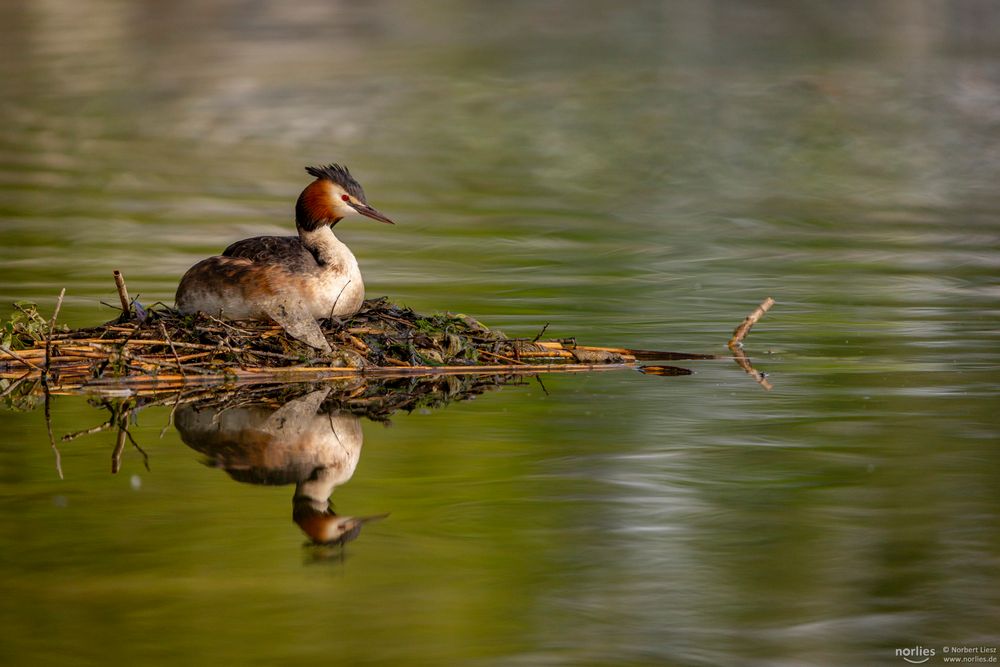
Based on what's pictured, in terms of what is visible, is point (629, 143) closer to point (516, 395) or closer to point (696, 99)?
point (696, 99)

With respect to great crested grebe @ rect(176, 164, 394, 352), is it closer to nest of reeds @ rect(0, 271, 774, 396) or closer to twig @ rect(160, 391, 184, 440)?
nest of reeds @ rect(0, 271, 774, 396)

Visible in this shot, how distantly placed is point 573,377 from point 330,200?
62.2 inches

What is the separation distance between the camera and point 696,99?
3125 cm

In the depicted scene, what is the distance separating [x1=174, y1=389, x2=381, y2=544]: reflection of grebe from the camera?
689 cm

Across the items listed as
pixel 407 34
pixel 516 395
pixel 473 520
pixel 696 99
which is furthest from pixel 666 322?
pixel 407 34

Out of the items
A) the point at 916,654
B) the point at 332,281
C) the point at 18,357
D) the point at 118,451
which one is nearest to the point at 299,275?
the point at 332,281

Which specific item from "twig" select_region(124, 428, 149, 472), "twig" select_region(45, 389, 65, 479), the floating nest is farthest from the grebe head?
"twig" select_region(124, 428, 149, 472)

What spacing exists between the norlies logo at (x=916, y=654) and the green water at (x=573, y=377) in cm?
4

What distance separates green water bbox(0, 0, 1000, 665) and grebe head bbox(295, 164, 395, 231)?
1406 millimetres

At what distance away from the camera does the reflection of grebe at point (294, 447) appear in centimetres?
689

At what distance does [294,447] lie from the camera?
7.88 meters

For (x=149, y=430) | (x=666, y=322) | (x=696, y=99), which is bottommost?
(x=696, y=99)

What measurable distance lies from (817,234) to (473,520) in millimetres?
11922

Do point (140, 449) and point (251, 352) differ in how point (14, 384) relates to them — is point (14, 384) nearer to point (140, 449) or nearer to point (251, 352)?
point (251, 352)
